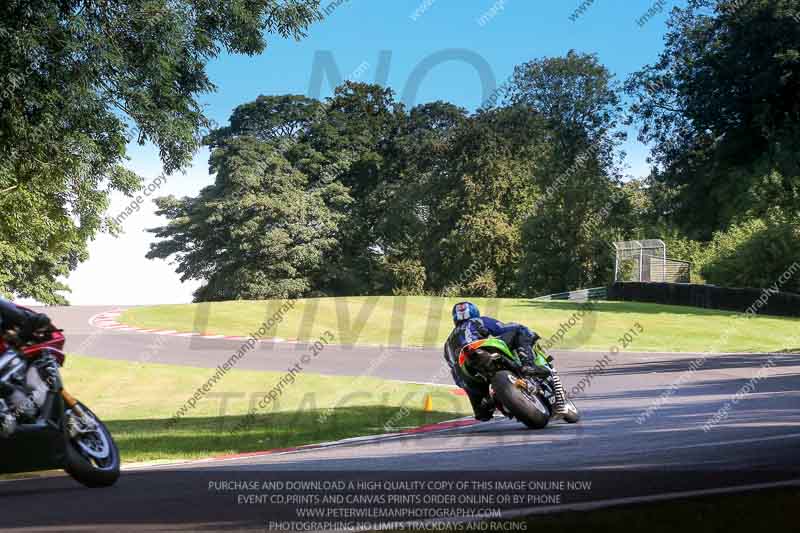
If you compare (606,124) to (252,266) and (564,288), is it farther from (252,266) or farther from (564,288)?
(252,266)

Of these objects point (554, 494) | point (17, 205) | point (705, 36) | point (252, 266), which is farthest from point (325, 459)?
point (252, 266)

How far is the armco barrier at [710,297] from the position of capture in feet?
141

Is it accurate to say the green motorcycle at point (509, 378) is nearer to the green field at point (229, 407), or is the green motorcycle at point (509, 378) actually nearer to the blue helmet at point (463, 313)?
the blue helmet at point (463, 313)

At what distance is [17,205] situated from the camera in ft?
68.8

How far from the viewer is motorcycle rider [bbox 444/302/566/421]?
11.5 meters

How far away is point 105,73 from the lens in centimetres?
1415

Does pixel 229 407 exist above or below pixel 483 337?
below

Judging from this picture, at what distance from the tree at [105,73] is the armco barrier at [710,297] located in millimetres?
32877

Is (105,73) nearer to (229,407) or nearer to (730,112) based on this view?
(229,407)

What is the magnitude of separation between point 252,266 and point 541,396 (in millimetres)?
48211

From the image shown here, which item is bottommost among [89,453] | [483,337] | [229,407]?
[229,407]

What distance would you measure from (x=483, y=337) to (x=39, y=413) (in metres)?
5.87

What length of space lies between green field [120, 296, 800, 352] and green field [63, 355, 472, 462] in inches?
507

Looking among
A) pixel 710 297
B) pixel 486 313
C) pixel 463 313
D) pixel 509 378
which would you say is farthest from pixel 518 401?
pixel 710 297
